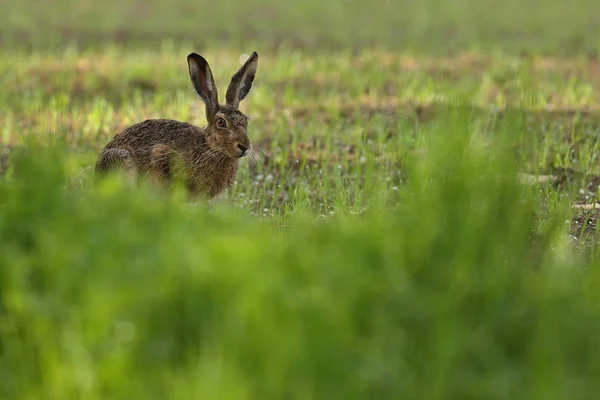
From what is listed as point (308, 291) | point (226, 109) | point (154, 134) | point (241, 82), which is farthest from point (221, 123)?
point (308, 291)

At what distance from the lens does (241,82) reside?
23.1ft

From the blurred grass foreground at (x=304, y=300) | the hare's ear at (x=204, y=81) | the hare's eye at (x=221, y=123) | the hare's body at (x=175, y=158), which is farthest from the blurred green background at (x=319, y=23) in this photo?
the blurred grass foreground at (x=304, y=300)

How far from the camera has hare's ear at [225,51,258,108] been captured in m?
6.96

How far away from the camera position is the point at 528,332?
3.80 meters

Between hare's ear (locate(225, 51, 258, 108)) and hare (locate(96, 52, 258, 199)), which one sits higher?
hare's ear (locate(225, 51, 258, 108))

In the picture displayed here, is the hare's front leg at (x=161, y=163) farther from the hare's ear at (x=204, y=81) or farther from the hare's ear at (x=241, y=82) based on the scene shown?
the hare's ear at (x=241, y=82)

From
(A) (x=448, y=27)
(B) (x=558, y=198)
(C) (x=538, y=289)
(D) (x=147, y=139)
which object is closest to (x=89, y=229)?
(C) (x=538, y=289)

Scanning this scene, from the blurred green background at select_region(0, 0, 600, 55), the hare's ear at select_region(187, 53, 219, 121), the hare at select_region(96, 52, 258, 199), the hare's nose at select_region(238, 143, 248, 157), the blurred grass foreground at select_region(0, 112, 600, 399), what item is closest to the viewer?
the blurred grass foreground at select_region(0, 112, 600, 399)

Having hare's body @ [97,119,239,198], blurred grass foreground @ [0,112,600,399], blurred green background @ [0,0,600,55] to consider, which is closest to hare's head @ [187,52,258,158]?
hare's body @ [97,119,239,198]

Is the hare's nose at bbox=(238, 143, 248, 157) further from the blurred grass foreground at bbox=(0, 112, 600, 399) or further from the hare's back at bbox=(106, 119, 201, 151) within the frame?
the blurred grass foreground at bbox=(0, 112, 600, 399)

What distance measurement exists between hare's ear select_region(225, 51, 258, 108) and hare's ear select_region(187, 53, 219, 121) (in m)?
0.13

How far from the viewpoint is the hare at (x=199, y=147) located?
266 inches

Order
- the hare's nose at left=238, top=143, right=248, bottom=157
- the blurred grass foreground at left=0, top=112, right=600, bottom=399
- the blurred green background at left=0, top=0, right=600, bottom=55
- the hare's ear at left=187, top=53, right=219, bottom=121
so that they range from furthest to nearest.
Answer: the blurred green background at left=0, top=0, right=600, bottom=55
the hare's ear at left=187, top=53, right=219, bottom=121
the hare's nose at left=238, top=143, right=248, bottom=157
the blurred grass foreground at left=0, top=112, right=600, bottom=399

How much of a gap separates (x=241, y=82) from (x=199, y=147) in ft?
1.52
